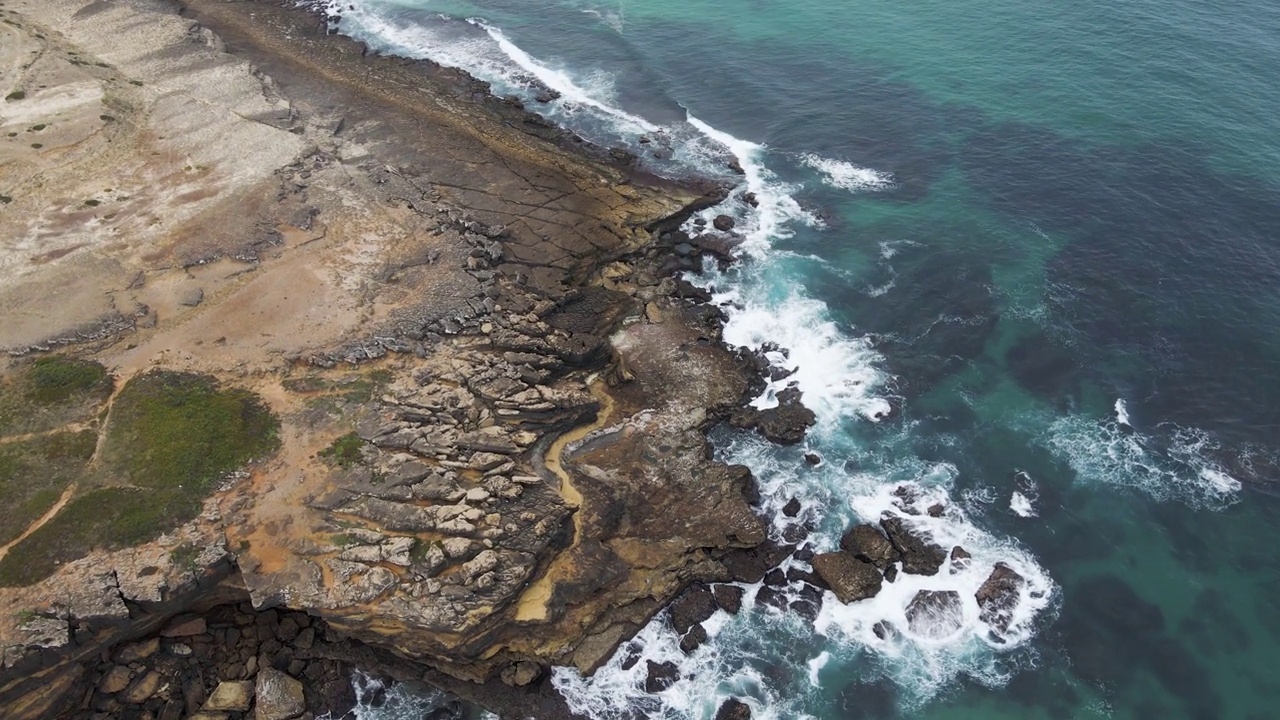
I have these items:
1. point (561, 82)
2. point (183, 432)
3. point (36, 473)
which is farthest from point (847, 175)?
point (36, 473)

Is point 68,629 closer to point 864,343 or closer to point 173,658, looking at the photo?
point 173,658

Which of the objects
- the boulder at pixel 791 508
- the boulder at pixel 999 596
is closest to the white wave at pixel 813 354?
the boulder at pixel 791 508

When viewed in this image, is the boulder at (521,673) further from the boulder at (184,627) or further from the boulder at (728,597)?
the boulder at (184,627)

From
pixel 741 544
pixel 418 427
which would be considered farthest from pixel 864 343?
pixel 418 427

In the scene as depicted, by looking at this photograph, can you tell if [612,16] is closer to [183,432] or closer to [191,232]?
[191,232]

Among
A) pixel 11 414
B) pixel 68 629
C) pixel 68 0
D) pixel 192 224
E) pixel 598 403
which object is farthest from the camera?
pixel 68 0

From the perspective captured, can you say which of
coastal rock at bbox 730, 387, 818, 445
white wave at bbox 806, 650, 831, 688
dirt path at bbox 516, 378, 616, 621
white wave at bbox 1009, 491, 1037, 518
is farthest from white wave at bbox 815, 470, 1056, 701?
dirt path at bbox 516, 378, 616, 621
